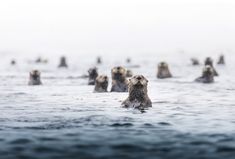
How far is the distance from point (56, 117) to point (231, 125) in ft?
19.7

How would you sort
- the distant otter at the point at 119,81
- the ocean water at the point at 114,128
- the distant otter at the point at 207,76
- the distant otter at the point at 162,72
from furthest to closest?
the distant otter at the point at 162,72 → the distant otter at the point at 207,76 → the distant otter at the point at 119,81 → the ocean water at the point at 114,128

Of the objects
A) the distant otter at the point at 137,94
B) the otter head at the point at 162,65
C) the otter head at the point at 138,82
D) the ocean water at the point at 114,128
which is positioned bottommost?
the ocean water at the point at 114,128

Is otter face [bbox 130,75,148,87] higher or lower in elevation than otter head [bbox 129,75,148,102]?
higher

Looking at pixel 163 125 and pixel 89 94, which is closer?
pixel 163 125

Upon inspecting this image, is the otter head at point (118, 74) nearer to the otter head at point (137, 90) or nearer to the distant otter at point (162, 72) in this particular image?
the otter head at point (137, 90)

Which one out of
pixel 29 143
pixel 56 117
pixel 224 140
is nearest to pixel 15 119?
pixel 56 117

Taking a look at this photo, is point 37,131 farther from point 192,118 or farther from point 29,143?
point 192,118

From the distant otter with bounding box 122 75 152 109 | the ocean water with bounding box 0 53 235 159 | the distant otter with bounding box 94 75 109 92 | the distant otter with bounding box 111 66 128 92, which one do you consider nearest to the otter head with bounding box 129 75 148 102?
the distant otter with bounding box 122 75 152 109

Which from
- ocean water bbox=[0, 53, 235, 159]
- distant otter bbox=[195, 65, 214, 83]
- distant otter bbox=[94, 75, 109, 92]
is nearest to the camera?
ocean water bbox=[0, 53, 235, 159]

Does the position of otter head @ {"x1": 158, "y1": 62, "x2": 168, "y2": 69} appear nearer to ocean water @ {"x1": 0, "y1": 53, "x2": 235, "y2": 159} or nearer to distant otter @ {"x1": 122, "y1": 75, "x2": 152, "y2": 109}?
ocean water @ {"x1": 0, "y1": 53, "x2": 235, "y2": 159}

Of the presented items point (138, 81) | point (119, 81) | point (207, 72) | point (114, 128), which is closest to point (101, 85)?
point (119, 81)

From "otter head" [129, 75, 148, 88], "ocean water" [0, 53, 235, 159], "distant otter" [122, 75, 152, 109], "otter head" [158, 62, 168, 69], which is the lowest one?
"ocean water" [0, 53, 235, 159]

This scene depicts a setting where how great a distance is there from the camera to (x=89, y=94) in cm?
2997

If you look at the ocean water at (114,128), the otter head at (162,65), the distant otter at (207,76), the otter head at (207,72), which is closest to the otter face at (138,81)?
the ocean water at (114,128)
